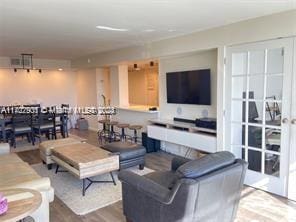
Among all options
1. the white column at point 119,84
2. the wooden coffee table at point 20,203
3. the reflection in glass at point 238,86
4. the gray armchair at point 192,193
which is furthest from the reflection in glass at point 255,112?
the white column at point 119,84

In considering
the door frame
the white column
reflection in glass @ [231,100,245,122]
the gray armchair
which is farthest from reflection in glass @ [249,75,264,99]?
the white column

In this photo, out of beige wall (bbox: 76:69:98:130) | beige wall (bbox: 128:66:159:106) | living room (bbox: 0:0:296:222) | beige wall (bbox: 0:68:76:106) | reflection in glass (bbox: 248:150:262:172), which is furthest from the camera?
beige wall (bbox: 128:66:159:106)

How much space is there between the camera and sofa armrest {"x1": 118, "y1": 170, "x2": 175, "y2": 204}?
6.97ft

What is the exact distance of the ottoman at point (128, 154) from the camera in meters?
4.07

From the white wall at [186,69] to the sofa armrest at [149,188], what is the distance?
2.56 meters

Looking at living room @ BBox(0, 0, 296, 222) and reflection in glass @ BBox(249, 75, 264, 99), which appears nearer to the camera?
living room @ BBox(0, 0, 296, 222)

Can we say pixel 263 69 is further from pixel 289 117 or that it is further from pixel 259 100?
pixel 289 117

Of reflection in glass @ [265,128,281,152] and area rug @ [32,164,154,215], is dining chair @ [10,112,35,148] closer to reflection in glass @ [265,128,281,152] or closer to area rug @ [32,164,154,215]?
area rug @ [32,164,154,215]

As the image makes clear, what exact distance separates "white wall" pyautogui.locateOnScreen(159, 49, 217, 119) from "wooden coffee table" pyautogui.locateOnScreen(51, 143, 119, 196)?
196 centimetres

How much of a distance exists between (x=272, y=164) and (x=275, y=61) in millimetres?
1388

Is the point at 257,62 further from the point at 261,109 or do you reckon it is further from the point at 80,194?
the point at 80,194

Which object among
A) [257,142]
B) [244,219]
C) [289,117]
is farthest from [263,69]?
[244,219]

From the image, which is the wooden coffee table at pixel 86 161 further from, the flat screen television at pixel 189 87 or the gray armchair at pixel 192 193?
the flat screen television at pixel 189 87

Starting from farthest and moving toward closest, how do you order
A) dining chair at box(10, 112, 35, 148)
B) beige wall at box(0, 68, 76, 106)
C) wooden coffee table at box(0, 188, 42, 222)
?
beige wall at box(0, 68, 76, 106), dining chair at box(10, 112, 35, 148), wooden coffee table at box(0, 188, 42, 222)
